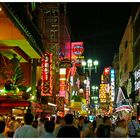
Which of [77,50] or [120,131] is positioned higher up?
[77,50]

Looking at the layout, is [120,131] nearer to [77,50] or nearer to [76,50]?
[77,50]

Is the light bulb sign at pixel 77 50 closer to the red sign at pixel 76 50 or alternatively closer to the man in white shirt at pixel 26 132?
the red sign at pixel 76 50

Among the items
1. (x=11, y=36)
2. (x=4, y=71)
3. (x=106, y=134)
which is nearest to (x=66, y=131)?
(x=106, y=134)

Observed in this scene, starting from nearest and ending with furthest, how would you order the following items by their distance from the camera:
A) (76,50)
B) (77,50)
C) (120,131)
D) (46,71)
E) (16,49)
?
(120,131)
(16,49)
(46,71)
(77,50)
(76,50)

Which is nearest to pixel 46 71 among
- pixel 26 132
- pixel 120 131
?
pixel 120 131

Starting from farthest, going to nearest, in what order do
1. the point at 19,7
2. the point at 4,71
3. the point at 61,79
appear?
1. the point at 61,79
2. the point at 4,71
3. the point at 19,7

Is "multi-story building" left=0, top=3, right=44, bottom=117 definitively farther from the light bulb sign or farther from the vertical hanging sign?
the light bulb sign

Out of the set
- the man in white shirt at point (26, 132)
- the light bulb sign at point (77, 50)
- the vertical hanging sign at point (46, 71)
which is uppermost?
the light bulb sign at point (77, 50)

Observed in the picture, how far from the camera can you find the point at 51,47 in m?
37.2

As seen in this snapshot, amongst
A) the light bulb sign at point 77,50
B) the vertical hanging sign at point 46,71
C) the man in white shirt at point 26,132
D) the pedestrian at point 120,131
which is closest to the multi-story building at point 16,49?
the vertical hanging sign at point 46,71

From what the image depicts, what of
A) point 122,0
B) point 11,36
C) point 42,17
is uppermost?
point 42,17

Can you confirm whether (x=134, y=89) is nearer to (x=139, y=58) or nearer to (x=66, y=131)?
(x=139, y=58)

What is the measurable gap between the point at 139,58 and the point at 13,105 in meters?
41.5

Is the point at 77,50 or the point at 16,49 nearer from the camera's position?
the point at 16,49
